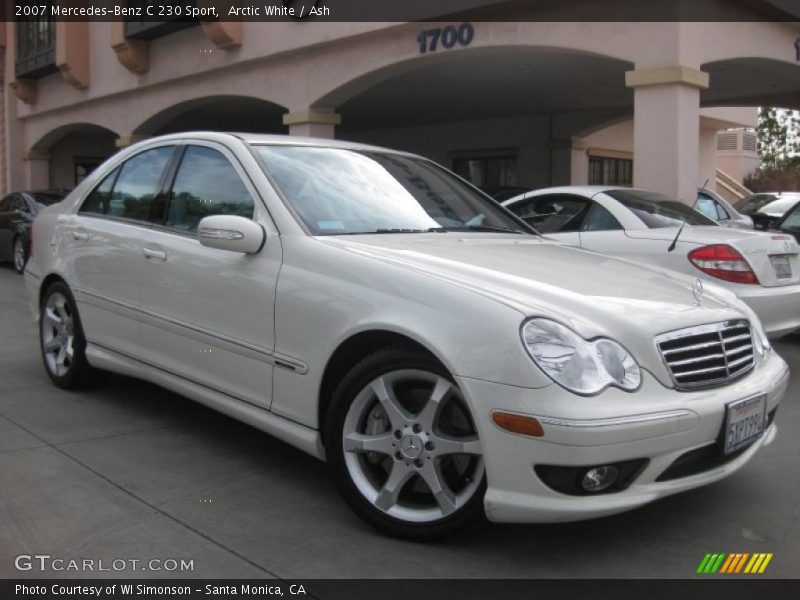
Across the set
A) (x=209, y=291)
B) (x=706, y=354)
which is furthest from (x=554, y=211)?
(x=706, y=354)

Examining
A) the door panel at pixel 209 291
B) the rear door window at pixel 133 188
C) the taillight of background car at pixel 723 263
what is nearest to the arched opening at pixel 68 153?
the rear door window at pixel 133 188

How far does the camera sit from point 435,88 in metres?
14.8

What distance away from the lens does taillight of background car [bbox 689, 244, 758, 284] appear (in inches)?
239

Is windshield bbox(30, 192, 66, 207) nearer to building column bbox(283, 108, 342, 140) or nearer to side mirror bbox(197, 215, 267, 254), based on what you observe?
building column bbox(283, 108, 342, 140)

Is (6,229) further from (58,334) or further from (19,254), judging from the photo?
(58,334)

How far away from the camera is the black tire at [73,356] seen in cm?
531

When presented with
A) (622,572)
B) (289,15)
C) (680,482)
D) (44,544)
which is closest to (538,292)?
(680,482)

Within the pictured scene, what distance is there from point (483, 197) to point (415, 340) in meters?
1.97

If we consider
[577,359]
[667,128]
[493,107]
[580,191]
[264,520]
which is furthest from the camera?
[493,107]

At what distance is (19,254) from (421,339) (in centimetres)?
1239

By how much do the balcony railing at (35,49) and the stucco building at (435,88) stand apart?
64 mm

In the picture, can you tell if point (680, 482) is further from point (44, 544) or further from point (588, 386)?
point (44, 544)

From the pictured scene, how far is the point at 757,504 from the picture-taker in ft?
12.3

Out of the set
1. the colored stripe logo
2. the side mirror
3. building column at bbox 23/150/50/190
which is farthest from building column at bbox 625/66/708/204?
building column at bbox 23/150/50/190
